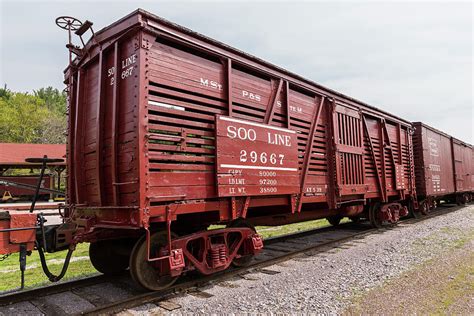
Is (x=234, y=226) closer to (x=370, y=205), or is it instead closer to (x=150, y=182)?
(x=150, y=182)

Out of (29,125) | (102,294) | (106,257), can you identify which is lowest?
(102,294)

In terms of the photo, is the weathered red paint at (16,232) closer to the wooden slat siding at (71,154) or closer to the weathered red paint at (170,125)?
the weathered red paint at (170,125)

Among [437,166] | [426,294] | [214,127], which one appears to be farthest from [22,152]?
[426,294]

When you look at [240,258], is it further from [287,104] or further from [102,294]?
[287,104]

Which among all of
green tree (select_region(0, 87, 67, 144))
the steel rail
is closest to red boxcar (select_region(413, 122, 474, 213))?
the steel rail

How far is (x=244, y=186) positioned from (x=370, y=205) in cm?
742

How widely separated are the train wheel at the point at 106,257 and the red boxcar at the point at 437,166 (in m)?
13.5

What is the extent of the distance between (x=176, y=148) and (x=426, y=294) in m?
4.27

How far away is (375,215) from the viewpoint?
11.8 meters

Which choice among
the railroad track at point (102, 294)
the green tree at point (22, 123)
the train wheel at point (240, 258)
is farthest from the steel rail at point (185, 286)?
the green tree at point (22, 123)

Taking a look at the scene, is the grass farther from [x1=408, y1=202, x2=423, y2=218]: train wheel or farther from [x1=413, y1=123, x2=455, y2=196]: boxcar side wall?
[x1=413, y1=123, x2=455, y2=196]: boxcar side wall

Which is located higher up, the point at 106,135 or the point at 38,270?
the point at 106,135

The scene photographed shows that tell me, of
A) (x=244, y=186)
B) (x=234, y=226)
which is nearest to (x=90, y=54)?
(x=244, y=186)

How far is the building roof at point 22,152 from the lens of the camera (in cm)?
2705
